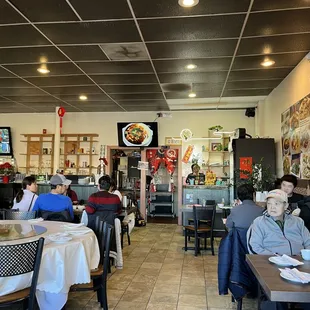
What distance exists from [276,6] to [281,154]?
3.41m

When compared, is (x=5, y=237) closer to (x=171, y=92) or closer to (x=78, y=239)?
(x=78, y=239)

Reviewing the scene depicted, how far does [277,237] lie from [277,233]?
0.04 m

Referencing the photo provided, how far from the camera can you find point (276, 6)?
10.6 feet

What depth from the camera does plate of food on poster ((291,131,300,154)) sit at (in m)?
4.91

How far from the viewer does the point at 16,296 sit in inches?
88.6

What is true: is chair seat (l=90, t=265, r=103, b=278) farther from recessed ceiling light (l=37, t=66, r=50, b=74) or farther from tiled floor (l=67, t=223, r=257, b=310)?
recessed ceiling light (l=37, t=66, r=50, b=74)

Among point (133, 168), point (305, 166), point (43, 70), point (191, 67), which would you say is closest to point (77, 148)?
point (133, 168)

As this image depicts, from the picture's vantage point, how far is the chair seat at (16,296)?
221cm

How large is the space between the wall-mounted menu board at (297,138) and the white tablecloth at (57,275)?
3416mm

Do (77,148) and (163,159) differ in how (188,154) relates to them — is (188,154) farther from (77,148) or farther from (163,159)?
(77,148)

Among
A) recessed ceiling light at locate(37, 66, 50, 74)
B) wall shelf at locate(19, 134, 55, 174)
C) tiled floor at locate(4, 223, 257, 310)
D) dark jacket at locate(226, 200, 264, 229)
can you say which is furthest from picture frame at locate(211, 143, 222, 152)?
dark jacket at locate(226, 200, 264, 229)

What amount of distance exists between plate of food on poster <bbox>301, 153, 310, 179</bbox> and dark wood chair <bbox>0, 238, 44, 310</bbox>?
379 centimetres

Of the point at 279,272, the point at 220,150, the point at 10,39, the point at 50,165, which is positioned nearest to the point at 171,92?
the point at 220,150

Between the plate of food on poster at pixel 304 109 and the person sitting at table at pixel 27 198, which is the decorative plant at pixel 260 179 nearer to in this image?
the plate of food on poster at pixel 304 109
